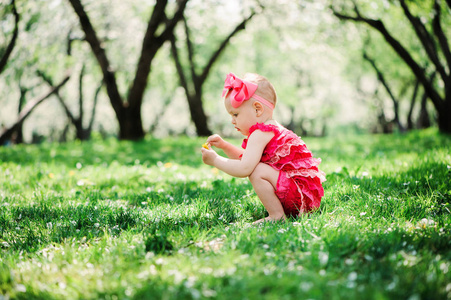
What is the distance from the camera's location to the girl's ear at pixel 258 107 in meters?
3.11

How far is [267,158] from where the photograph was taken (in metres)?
3.20

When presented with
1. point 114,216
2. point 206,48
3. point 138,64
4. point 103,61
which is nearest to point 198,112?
point 138,64

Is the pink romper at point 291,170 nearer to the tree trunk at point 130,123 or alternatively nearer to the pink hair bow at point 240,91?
the pink hair bow at point 240,91

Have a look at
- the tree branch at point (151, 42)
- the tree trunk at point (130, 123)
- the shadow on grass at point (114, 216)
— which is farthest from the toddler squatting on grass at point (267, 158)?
the tree trunk at point (130, 123)

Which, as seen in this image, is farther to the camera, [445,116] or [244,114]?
[445,116]

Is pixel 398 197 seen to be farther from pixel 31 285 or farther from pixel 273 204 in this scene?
pixel 31 285

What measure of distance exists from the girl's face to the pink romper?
72 millimetres

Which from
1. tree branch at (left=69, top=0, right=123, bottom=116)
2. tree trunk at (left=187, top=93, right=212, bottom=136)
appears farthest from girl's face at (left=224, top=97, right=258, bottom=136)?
tree trunk at (left=187, top=93, right=212, bottom=136)

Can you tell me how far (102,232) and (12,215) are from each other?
1.18 meters

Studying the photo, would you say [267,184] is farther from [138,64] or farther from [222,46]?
[222,46]

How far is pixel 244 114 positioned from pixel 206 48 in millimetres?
17022

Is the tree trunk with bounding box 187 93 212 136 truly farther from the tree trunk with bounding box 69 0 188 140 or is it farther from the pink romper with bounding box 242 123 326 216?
the pink romper with bounding box 242 123 326 216

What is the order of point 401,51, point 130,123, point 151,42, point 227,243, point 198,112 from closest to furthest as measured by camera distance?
point 227,243 < point 151,42 < point 401,51 < point 130,123 < point 198,112

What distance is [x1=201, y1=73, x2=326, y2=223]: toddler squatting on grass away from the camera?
3045 mm
